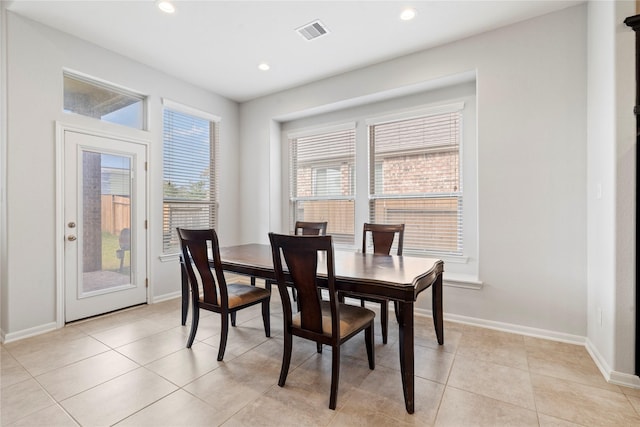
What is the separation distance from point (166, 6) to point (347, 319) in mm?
2982

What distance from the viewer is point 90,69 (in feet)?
10.6

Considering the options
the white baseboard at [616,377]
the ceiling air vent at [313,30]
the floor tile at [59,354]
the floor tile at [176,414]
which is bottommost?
the floor tile at [176,414]

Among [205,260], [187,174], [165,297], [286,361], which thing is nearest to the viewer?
[286,361]

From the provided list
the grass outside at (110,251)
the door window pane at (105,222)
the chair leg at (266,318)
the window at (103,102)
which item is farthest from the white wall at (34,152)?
the chair leg at (266,318)

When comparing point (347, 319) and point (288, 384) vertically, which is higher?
point (347, 319)

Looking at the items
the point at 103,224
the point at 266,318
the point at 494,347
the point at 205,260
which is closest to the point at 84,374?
the point at 205,260

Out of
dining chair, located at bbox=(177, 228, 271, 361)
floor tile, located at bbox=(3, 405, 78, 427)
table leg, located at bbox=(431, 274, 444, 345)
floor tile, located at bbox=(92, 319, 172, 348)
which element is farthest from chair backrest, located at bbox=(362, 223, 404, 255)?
floor tile, located at bbox=(3, 405, 78, 427)

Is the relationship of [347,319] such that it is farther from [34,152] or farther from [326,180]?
[34,152]

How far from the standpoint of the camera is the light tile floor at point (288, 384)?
171 centimetres

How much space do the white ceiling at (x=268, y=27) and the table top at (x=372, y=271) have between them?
7.22ft

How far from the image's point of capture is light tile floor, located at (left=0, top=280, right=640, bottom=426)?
5.62 feet

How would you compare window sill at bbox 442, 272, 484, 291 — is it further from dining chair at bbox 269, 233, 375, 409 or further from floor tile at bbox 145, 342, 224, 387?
floor tile at bbox 145, 342, 224, 387

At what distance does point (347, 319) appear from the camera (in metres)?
2.01

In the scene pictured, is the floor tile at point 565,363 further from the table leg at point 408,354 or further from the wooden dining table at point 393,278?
the table leg at point 408,354
